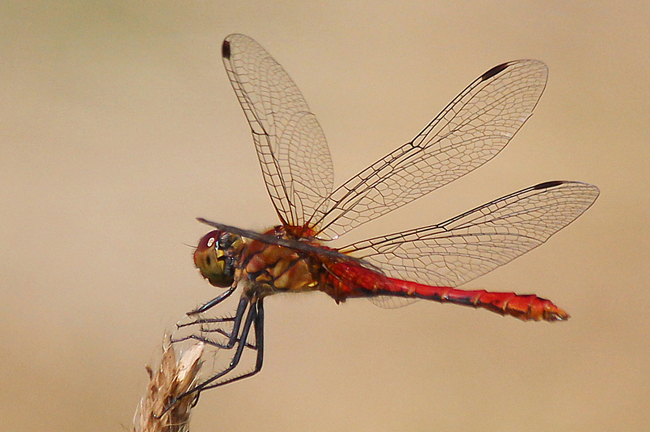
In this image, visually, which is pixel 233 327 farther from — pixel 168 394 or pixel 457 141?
pixel 457 141

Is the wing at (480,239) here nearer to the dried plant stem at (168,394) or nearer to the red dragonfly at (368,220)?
the red dragonfly at (368,220)

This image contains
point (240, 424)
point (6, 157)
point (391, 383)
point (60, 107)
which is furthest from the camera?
point (60, 107)

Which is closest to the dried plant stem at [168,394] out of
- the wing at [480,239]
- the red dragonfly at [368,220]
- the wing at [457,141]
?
the red dragonfly at [368,220]

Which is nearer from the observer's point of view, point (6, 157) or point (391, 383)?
point (391, 383)

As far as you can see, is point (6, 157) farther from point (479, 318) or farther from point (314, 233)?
point (479, 318)

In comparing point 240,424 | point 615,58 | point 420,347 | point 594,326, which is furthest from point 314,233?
point 615,58

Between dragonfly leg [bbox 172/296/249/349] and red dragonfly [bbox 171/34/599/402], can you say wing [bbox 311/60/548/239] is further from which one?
dragonfly leg [bbox 172/296/249/349]

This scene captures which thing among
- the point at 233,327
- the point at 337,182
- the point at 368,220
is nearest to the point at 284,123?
the point at 368,220

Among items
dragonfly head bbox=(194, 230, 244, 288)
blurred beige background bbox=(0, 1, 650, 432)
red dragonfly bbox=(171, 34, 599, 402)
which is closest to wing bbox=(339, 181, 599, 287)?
red dragonfly bbox=(171, 34, 599, 402)
